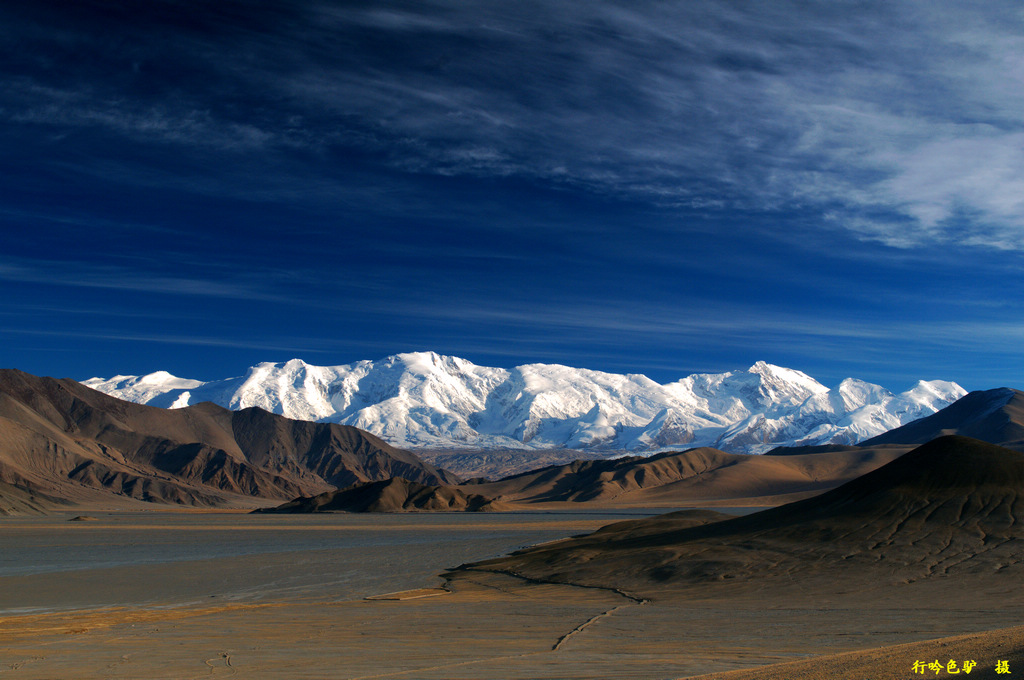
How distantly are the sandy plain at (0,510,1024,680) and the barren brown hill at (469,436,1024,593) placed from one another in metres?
2.11

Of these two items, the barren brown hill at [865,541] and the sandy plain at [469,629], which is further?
the barren brown hill at [865,541]

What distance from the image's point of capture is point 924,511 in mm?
45062

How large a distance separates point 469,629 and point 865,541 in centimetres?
2247

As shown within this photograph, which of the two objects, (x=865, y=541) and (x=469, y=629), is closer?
(x=469, y=629)

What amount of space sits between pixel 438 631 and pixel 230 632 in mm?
6949

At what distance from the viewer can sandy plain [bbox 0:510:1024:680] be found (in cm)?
2152

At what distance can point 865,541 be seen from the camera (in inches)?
1700

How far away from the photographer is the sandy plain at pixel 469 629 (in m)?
21.5

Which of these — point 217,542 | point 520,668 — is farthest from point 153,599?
point 217,542

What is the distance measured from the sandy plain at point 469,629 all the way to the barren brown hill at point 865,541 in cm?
211

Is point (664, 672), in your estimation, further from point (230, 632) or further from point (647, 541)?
point (647, 541)

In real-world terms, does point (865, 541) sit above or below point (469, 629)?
above

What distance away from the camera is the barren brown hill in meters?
38.7

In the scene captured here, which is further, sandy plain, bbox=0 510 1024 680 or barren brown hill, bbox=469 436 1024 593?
barren brown hill, bbox=469 436 1024 593
